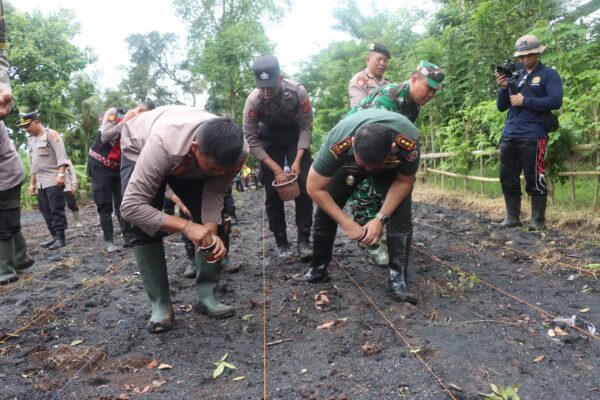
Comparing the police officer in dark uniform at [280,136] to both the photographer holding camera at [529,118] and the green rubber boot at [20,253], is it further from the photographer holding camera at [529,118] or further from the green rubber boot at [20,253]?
the photographer holding camera at [529,118]

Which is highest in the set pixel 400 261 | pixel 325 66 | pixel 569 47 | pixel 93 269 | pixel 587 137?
pixel 325 66

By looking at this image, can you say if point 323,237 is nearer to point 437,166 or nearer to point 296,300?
point 296,300

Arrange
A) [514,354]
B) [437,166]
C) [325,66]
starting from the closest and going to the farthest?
1. [514,354]
2. [437,166]
3. [325,66]

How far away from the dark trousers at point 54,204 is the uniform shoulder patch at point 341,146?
423 centimetres

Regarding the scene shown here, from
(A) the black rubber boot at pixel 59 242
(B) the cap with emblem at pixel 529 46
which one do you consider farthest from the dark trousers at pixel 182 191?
(A) the black rubber boot at pixel 59 242

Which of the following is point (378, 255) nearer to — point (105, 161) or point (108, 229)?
point (105, 161)

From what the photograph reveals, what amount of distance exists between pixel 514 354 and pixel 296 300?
52.0 inches

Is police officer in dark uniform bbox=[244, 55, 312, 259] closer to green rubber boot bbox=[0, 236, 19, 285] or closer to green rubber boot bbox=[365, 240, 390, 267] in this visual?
green rubber boot bbox=[365, 240, 390, 267]

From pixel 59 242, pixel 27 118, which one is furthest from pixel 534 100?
pixel 59 242

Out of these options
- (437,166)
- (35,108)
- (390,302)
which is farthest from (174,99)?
(390,302)

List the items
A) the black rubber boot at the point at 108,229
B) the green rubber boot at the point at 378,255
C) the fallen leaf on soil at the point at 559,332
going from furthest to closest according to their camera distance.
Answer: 1. the black rubber boot at the point at 108,229
2. the green rubber boot at the point at 378,255
3. the fallen leaf on soil at the point at 559,332

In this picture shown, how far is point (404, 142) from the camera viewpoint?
8.16ft

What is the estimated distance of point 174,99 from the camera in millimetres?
32031

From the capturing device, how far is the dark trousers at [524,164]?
4.20 meters
